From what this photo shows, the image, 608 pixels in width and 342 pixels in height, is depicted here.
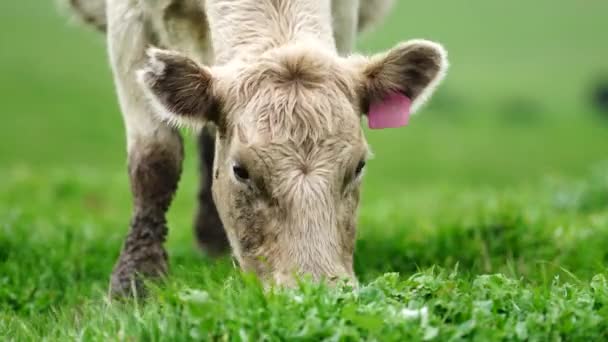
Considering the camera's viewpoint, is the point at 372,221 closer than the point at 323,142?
No

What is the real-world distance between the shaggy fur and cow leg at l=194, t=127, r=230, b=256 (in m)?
2.18

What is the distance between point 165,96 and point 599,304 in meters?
2.29

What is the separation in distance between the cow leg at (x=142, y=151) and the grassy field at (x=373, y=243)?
0.29 m

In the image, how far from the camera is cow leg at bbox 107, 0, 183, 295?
21.5 feet

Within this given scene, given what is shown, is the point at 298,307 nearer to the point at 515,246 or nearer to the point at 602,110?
the point at 515,246

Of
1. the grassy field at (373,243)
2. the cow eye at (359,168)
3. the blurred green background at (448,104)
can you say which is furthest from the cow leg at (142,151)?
the blurred green background at (448,104)

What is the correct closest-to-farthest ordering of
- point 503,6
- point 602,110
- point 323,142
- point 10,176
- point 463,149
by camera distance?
point 323,142
point 10,176
point 463,149
point 602,110
point 503,6

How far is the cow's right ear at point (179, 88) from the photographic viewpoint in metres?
5.13

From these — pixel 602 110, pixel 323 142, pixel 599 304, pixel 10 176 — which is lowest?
pixel 602 110

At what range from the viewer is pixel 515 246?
7.09m

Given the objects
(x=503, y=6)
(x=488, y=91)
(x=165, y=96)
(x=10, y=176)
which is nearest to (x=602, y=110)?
(x=488, y=91)

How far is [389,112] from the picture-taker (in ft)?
17.7

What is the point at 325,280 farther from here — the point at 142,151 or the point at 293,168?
the point at 142,151

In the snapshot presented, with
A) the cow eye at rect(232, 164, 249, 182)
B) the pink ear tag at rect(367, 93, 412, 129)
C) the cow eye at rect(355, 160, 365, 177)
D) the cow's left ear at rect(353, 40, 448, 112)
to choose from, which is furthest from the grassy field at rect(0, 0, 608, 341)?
the cow's left ear at rect(353, 40, 448, 112)
